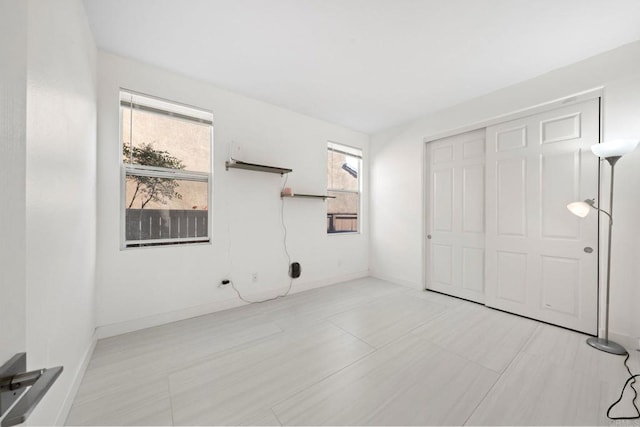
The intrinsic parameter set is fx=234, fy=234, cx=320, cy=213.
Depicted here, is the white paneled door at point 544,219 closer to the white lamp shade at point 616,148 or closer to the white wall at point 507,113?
the white wall at point 507,113

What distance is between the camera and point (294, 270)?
3.66m

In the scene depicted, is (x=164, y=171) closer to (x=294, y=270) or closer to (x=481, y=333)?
(x=294, y=270)

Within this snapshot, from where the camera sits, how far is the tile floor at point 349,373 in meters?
1.48

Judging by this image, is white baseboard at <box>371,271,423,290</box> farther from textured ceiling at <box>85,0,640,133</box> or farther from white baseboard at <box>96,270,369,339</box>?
textured ceiling at <box>85,0,640,133</box>

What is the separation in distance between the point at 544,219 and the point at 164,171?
445 centimetres

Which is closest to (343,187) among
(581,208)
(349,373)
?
(581,208)

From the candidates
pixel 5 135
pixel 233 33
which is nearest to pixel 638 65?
pixel 233 33

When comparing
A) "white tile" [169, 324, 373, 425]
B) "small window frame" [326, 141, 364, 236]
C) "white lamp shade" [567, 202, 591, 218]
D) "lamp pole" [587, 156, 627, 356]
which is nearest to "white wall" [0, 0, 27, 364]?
"white tile" [169, 324, 373, 425]

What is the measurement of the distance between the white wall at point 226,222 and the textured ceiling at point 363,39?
1.02 ft

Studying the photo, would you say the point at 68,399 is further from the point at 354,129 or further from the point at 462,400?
the point at 354,129

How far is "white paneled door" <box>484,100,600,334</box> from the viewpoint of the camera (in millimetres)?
2477

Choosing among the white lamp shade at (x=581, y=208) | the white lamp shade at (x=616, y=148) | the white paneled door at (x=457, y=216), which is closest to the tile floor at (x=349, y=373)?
the white paneled door at (x=457, y=216)

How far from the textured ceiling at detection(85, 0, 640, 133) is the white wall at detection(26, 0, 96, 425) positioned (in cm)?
55

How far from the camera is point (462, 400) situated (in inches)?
62.8
